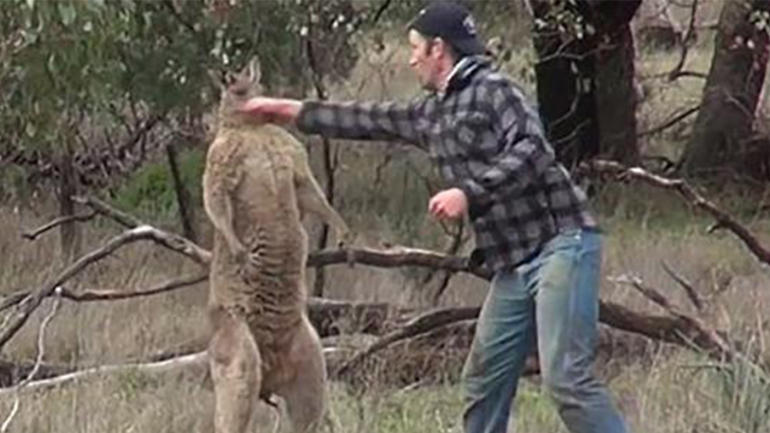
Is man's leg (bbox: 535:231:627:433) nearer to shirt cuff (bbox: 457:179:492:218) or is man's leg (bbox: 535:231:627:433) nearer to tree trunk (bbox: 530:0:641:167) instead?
shirt cuff (bbox: 457:179:492:218)

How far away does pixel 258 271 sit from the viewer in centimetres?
779

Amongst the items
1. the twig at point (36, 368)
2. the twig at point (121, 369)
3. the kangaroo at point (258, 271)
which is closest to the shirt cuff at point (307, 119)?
the kangaroo at point (258, 271)

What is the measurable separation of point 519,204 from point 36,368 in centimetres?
381

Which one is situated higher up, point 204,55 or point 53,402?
point 204,55

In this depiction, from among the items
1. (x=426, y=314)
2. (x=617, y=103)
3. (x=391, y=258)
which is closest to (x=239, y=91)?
(x=391, y=258)

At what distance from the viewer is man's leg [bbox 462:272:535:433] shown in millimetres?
7117

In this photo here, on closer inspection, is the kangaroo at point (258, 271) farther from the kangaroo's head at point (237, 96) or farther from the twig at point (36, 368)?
the twig at point (36, 368)

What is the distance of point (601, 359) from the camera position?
1068 cm

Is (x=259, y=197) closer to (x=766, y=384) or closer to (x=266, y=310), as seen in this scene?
(x=266, y=310)

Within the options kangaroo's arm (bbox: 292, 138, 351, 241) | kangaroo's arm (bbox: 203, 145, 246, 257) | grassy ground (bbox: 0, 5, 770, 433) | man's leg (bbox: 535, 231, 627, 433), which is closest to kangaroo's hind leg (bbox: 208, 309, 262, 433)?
kangaroo's arm (bbox: 203, 145, 246, 257)

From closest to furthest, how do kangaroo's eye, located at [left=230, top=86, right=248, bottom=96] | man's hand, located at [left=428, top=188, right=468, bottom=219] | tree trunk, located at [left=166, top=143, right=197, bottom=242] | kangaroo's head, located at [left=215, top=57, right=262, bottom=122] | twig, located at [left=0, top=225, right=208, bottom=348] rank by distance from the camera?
man's hand, located at [left=428, top=188, right=468, bottom=219] → kangaroo's head, located at [left=215, top=57, right=262, bottom=122] → kangaroo's eye, located at [left=230, top=86, right=248, bottom=96] → twig, located at [left=0, top=225, right=208, bottom=348] → tree trunk, located at [left=166, top=143, right=197, bottom=242]

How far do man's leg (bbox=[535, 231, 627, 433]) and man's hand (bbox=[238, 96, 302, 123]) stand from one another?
105 centimetres

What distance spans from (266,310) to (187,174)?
7.96 meters

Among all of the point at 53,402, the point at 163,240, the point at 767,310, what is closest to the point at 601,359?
the point at 767,310
